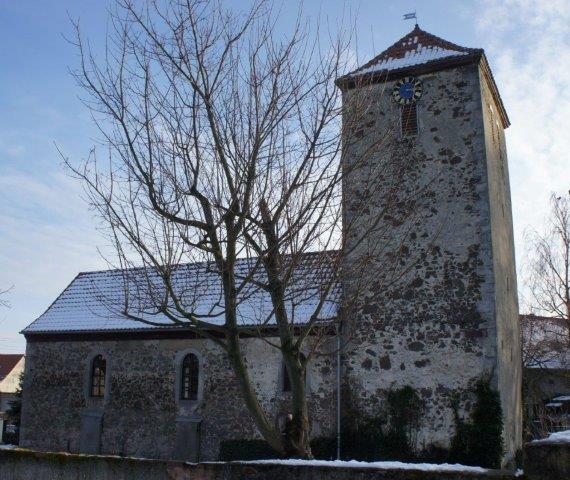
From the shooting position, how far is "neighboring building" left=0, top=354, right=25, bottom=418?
1843 inches

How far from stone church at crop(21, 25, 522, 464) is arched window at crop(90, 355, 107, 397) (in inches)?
1.5

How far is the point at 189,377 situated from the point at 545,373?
2032 cm

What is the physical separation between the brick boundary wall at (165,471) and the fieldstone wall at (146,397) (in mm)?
8217

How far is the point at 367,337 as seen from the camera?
14.9 metres

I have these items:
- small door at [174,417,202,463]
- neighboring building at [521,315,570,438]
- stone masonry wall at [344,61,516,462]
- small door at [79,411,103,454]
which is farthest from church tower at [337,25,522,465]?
small door at [79,411,103,454]

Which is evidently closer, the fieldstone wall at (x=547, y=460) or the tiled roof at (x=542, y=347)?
the fieldstone wall at (x=547, y=460)

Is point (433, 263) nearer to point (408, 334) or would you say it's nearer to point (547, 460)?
point (408, 334)

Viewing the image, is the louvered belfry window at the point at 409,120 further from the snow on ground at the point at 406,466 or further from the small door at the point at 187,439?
the snow on ground at the point at 406,466

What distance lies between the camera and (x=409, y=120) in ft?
51.3

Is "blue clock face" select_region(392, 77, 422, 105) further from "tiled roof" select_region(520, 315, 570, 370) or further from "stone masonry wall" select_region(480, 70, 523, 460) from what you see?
"tiled roof" select_region(520, 315, 570, 370)

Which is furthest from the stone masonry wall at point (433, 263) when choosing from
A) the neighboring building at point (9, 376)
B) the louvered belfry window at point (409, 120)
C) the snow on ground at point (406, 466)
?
the neighboring building at point (9, 376)

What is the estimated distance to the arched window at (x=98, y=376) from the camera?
752 inches

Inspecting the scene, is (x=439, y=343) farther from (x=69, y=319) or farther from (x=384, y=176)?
(x=69, y=319)

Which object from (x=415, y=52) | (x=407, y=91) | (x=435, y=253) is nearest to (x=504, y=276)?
(x=435, y=253)
